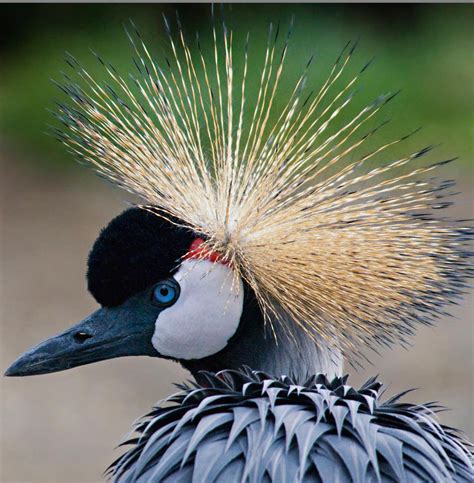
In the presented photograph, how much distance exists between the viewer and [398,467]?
1.23m

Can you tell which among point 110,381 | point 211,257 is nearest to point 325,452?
point 211,257

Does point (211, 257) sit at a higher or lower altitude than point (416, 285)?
higher

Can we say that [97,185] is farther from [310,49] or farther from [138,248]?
[138,248]

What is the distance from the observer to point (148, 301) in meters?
1.46

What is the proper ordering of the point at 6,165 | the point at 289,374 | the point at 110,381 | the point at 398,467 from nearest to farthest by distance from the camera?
1. the point at 398,467
2. the point at 289,374
3. the point at 110,381
4. the point at 6,165

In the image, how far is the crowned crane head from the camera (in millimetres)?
1404

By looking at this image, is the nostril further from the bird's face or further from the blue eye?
the blue eye

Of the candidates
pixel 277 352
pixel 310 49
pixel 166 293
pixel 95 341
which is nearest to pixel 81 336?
pixel 95 341

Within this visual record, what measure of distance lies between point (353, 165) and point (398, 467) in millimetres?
405

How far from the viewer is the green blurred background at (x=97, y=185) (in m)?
3.00

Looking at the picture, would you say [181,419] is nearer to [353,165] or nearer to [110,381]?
[353,165]

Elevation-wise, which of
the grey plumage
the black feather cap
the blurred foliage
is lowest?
the grey plumage

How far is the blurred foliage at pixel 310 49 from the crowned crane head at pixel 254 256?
8.63ft

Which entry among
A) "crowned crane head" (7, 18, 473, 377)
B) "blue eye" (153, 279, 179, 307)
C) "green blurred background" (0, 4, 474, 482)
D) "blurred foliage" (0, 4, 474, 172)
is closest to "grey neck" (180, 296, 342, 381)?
"crowned crane head" (7, 18, 473, 377)
